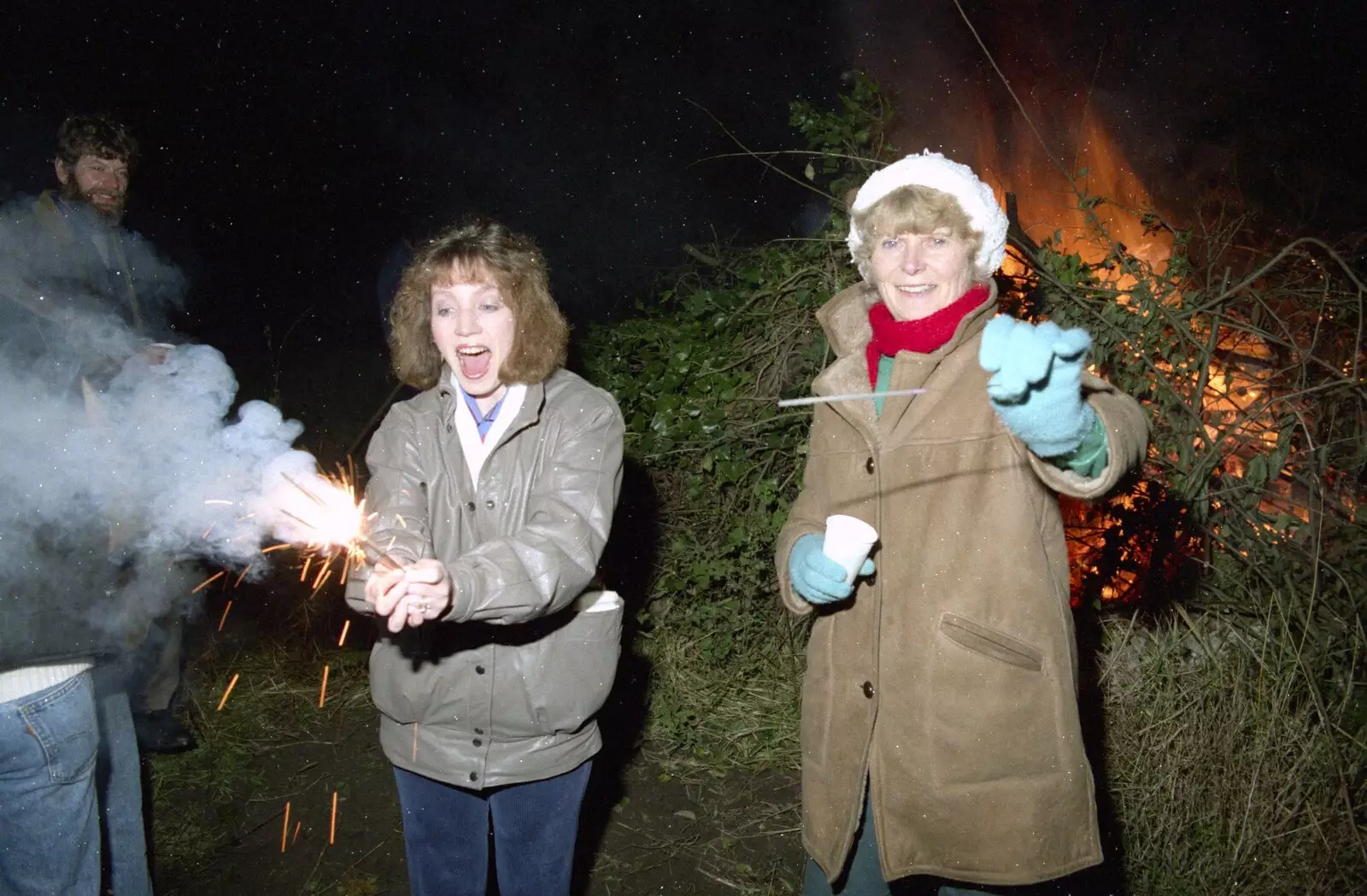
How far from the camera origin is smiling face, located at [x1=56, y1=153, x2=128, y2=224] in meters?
3.35

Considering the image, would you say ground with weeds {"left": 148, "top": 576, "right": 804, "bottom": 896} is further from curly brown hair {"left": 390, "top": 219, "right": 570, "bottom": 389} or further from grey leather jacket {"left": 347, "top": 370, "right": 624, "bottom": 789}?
curly brown hair {"left": 390, "top": 219, "right": 570, "bottom": 389}

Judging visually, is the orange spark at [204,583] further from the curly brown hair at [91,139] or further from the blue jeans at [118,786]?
the curly brown hair at [91,139]

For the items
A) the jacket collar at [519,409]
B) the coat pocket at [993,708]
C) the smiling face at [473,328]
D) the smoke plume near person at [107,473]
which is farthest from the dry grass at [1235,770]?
the smoke plume near person at [107,473]

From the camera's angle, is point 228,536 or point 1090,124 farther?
point 1090,124

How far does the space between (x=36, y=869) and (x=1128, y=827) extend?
4026 mm

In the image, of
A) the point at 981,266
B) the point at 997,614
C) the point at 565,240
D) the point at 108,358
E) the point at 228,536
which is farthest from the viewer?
the point at 565,240

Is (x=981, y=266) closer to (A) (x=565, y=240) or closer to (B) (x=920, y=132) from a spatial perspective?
(B) (x=920, y=132)

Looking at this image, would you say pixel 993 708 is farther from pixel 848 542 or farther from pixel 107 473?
pixel 107 473

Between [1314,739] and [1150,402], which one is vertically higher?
[1150,402]

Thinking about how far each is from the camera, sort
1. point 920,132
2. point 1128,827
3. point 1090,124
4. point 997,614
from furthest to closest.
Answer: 1. point 920,132
2. point 1090,124
3. point 1128,827
4. point 997,614

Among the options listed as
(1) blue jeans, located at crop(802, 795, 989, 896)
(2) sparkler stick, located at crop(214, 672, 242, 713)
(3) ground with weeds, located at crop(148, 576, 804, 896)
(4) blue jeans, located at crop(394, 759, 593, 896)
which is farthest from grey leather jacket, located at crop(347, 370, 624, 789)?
(2) sparkler stick, located at crop(214, 672, 242, 713)

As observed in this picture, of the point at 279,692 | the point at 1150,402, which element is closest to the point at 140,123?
the point at 279,692

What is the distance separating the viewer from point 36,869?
2486 mm

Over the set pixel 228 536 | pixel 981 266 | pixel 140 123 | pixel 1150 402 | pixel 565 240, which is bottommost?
pixel 228 536
